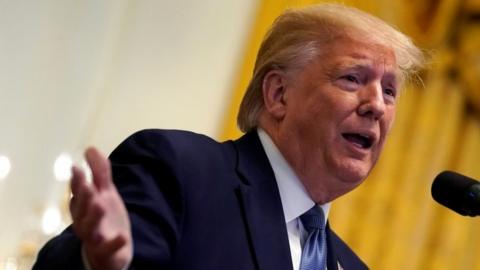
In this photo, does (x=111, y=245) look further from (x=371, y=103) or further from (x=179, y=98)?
(x=179, y=98)

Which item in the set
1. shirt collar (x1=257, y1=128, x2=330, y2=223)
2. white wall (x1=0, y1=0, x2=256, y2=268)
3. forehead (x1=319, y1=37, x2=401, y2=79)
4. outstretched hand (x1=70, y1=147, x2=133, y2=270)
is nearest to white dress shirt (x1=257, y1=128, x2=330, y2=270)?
shirt collar (x1=257, y1=128, x2=330, y2=223)

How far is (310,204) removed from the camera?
7.09 ft

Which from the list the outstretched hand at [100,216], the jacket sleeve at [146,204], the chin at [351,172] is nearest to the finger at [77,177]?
the outstretched hand at [100,216]

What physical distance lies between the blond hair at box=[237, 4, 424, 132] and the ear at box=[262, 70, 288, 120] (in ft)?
0.07

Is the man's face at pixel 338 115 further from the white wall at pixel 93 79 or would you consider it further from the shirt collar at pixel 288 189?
the white wall at pixel 93 79

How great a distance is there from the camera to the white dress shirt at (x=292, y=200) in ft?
6.94

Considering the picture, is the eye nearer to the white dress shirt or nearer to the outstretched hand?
the white dress shirt

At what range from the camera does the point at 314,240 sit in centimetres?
216

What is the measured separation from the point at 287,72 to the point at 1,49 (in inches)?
109

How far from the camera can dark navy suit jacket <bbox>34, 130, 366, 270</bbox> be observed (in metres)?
1.77

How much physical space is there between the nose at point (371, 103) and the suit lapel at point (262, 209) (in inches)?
10.8

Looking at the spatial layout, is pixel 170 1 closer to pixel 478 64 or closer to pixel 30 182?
pixel 30 182

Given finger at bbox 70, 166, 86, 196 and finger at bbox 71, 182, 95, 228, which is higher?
finger at bbox 70, 166, 86, 196

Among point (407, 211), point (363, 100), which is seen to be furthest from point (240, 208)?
point (407, 211)
